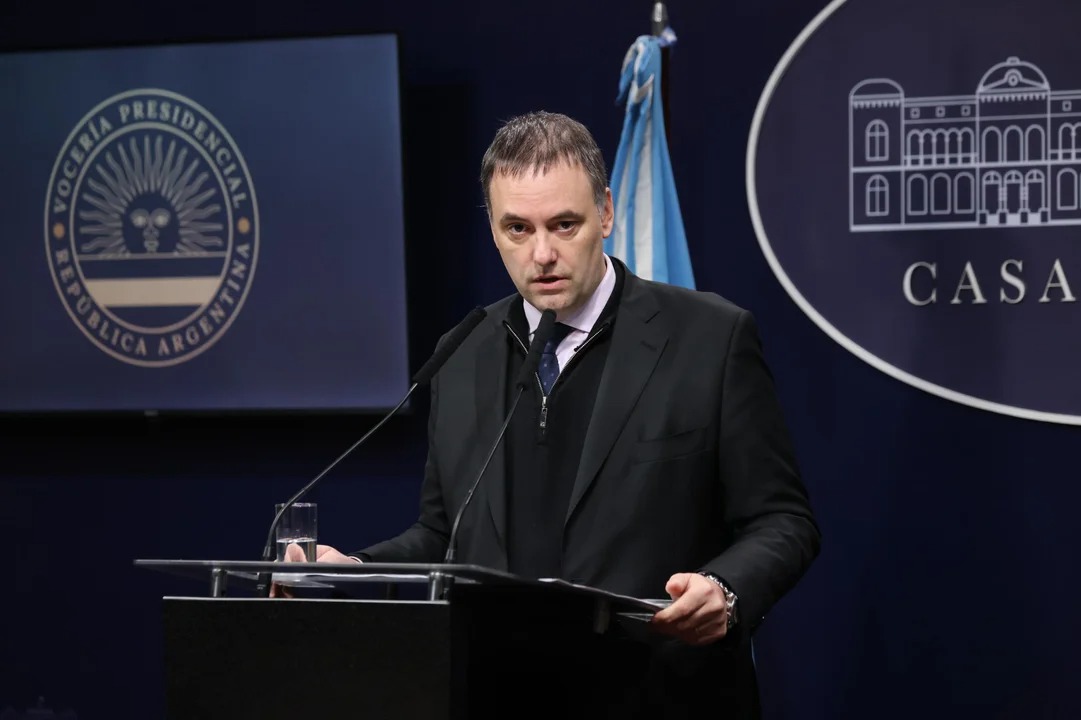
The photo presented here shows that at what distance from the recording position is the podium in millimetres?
1504

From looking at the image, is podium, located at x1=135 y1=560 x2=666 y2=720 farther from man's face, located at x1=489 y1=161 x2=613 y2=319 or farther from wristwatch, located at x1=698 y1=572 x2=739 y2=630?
man's face, located at x1=489 y1=161 x2=613 y2=319

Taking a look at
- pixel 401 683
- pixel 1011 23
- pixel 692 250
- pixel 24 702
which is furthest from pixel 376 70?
pixel 401 683

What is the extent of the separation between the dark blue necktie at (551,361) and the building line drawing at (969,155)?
5.46 feet

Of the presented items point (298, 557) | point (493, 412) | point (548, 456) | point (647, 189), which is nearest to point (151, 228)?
point (647, 189)

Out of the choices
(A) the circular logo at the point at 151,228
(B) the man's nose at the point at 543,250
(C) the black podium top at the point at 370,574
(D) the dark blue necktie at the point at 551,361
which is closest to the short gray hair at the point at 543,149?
(B) the man's nose at the point at 543,250

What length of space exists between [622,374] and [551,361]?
13 centimetres

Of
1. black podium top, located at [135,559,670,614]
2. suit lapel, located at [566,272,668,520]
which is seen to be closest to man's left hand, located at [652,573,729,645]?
black podium top, located at [135,559,670,614]

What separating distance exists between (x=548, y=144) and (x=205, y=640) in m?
0.91

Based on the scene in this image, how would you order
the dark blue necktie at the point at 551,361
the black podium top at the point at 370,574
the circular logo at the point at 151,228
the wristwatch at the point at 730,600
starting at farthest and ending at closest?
the circular logo at the point at 151,228, the dark blue necktie at the point at 551,361, the wristwatch at the point at 730,600, the black podium top at the point at 370,574

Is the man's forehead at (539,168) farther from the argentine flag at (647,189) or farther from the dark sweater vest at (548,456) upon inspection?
the argentine flag at (647,189)

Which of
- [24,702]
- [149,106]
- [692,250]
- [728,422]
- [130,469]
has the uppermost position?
[149,106]

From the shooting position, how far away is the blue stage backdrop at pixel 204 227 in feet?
12.4

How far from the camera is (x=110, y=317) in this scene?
3996 millimetres

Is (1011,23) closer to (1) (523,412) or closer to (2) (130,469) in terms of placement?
(1) (523,412)
